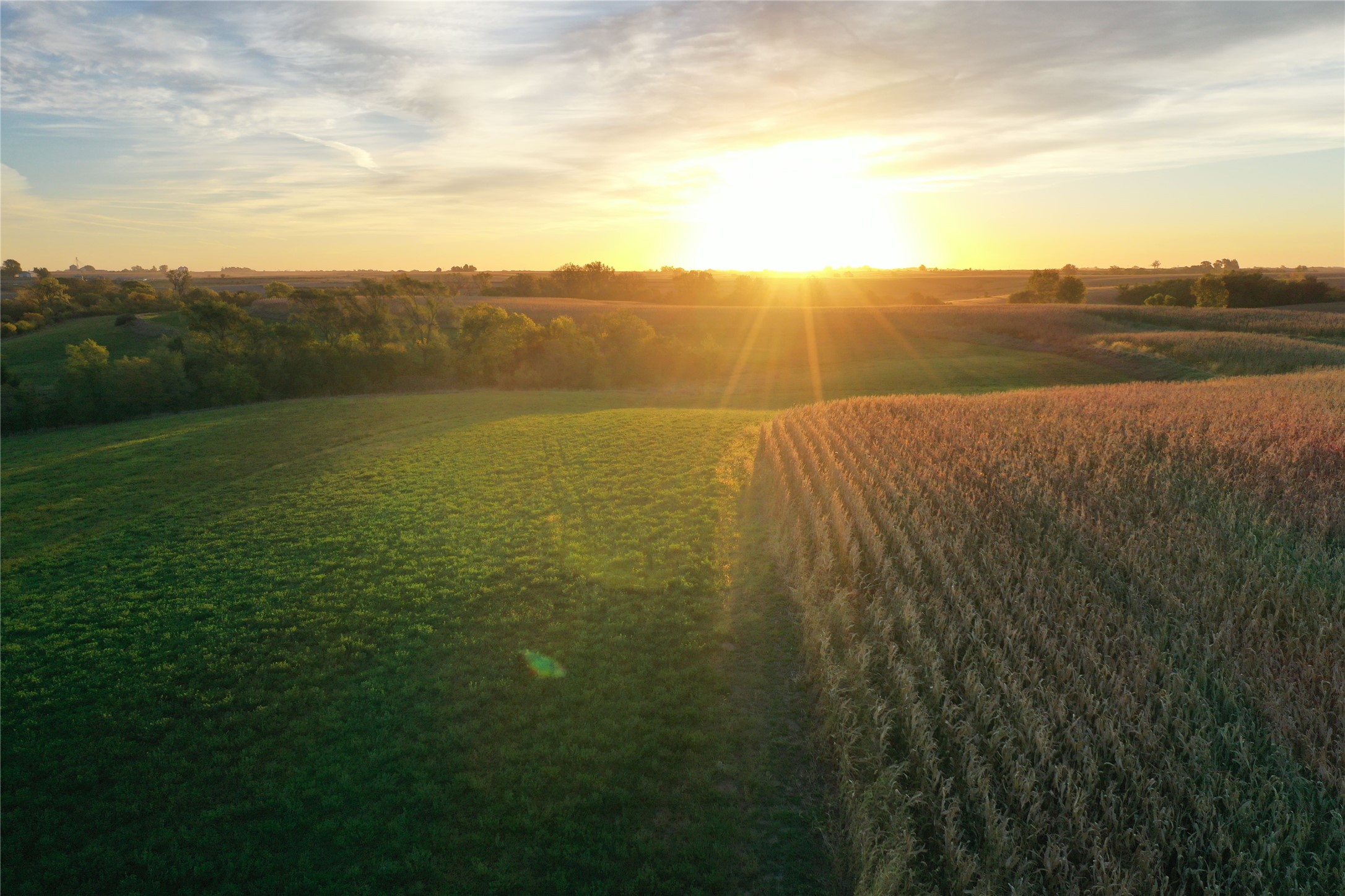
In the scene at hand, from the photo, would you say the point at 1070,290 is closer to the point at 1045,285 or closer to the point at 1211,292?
the point at 1045,285

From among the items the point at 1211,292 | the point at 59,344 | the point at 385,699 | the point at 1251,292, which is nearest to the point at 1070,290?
the point at 1211,292

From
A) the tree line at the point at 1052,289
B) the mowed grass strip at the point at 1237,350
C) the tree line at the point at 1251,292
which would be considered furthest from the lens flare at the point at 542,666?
the tree line at the point at 1052,289

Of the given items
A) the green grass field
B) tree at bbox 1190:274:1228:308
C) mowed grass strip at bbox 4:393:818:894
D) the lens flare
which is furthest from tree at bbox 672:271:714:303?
the lens flare

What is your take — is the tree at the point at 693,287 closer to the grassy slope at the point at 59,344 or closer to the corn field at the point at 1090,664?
the grassy slope at the point at 59,344

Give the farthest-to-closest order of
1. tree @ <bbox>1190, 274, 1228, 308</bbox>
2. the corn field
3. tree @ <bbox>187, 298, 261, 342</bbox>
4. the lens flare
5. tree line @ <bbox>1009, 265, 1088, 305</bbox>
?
tree line @ <bbox>1009, 265, 1088, 305</bbox> → tree @ <bbox>1190, 274, 1228, 308</bbox> → tree @ <bbox>187, 298, 261, 342</bbox> → the lens flare → the corn field

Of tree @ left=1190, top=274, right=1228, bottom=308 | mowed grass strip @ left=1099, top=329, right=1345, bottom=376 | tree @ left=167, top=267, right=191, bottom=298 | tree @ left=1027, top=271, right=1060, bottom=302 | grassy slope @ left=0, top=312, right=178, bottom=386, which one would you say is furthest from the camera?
tree @ left=167, top=267, right=191, bottom=298

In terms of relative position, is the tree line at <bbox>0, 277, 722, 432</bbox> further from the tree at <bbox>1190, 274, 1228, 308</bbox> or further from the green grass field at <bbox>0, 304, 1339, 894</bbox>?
the tree at <bbox>1190, 274, 1228, 308</bbox>
